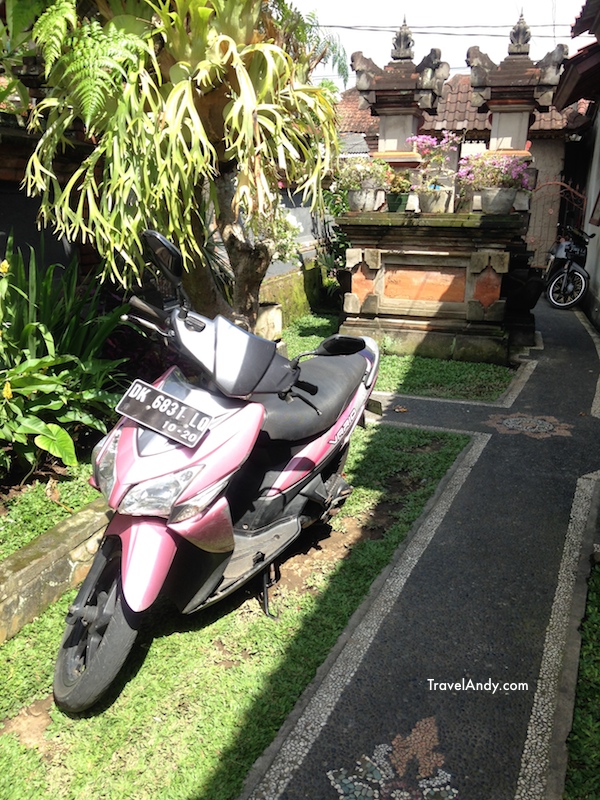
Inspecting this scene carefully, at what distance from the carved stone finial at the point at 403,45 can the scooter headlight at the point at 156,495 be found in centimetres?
868

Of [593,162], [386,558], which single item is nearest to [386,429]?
[386,558]

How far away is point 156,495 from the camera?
233 cm

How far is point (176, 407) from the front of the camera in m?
2.40

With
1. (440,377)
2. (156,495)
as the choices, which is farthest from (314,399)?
(440,377)

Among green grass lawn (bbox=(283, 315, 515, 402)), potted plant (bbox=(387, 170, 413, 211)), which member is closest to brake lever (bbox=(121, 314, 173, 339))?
green grass lawn (bbox=(283, 315, 515, 402))

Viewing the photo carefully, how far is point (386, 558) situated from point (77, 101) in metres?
2.80

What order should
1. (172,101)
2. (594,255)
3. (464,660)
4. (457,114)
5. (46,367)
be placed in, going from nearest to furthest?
(464,660) < (172,101) < (46,367) < (594,255) < (457,114)

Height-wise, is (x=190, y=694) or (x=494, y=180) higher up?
(x=494, y=180)

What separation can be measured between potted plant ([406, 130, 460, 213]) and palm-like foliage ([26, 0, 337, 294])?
11.9ft

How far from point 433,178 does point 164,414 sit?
606 cm

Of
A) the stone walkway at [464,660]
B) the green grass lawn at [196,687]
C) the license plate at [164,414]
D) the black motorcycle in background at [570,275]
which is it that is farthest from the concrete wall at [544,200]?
the license plate at [164,414]

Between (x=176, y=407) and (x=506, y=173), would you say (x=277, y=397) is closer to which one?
(x=176, y=407)

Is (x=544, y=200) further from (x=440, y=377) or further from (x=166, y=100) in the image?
(x=166, y=100)

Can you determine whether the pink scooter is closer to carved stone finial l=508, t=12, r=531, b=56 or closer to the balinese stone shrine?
the balinese stone shrine
